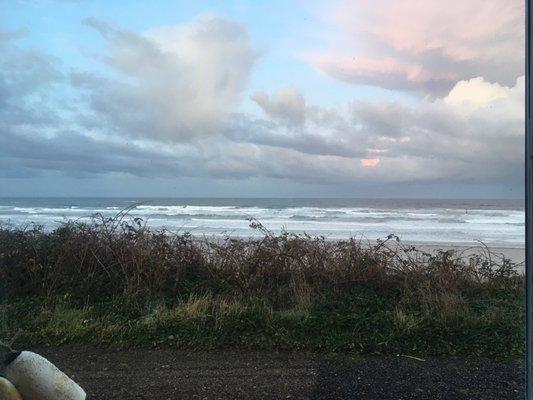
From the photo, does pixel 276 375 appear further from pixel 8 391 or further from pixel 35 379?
pixel 8 391

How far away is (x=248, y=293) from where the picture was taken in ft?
16.8

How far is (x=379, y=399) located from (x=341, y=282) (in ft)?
6.58

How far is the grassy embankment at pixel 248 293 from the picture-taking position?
423 centimetres

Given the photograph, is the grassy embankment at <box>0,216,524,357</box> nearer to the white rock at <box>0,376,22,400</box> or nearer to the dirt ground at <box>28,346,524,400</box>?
the dirt ground at <box>28,346,524,400</box>

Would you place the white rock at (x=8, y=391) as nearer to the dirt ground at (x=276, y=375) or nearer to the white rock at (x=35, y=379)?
the white rock at (x=35, y=379)

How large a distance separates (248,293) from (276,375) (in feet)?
5.15

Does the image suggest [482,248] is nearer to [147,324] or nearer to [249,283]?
[249,283]

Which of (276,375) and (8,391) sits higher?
(8,391)

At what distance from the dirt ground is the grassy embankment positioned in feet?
0.67

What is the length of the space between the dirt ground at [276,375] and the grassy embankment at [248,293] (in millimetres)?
206

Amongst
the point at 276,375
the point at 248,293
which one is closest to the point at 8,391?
the point at 276,375

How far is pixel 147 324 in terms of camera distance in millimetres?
4469

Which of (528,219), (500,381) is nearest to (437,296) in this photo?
(500,381)

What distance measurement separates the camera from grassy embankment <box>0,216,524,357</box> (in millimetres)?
4230
